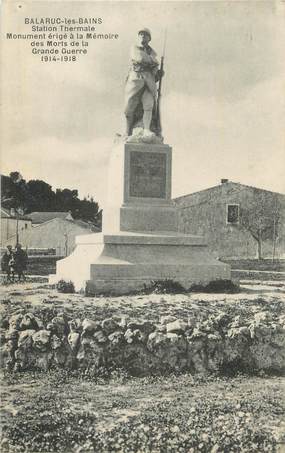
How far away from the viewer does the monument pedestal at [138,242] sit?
11.2 m

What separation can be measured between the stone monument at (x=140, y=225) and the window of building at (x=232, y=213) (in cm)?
2296

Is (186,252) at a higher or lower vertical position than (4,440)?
higher

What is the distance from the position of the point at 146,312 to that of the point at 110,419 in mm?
3300

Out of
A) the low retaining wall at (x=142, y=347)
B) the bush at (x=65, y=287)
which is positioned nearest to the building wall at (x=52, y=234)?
the bush at (x=65, y=287)

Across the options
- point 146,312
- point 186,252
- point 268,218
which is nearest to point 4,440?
point 146,312

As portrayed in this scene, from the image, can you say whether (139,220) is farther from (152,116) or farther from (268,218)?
(268,218)

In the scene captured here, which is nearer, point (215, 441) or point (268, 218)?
point (215, 441)

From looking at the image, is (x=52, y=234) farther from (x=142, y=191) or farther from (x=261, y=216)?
(x=142, y=191)

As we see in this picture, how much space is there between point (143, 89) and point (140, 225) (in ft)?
11.0

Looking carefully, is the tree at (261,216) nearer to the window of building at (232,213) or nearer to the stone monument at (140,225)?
the window of building at (232,213)

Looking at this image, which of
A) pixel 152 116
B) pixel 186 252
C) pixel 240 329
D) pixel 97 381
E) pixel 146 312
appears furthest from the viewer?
pixel 152 116

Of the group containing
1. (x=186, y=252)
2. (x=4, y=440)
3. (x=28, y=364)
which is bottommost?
(x=4, y=440)

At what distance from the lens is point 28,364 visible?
660 cm

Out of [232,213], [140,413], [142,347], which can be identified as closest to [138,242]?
[142,347]
